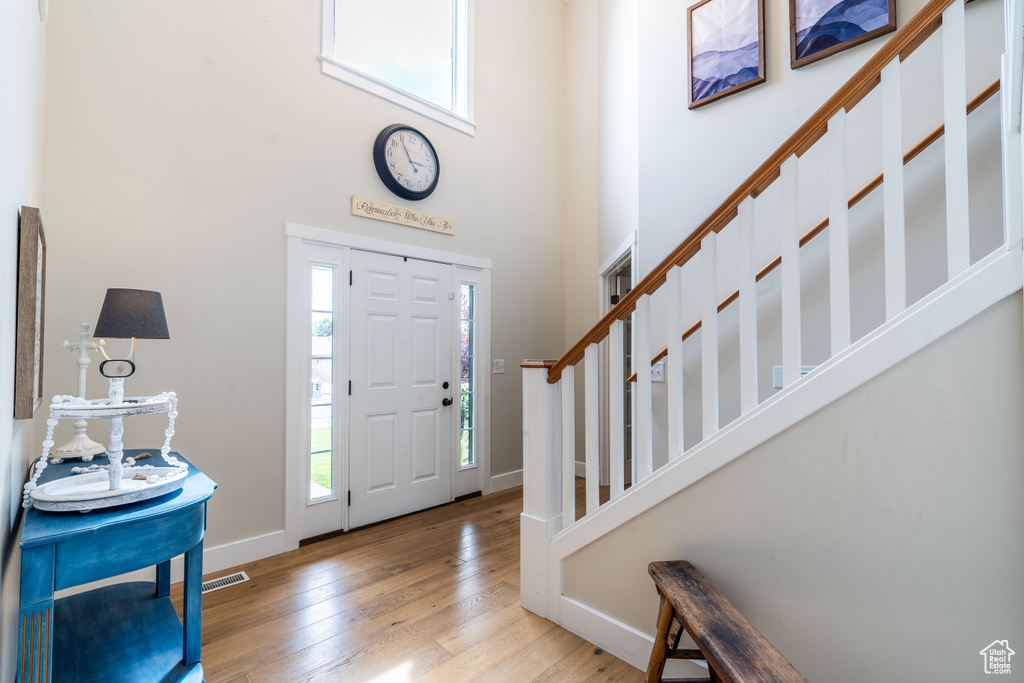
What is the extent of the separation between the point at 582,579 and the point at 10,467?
1.93 meters

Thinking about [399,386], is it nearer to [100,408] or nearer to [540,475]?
[540,475]

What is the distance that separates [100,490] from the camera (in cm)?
152

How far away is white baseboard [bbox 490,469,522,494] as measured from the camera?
412 cm

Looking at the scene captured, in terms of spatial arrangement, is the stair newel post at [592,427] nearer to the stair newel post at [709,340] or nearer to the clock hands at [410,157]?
the stair newel post at [709,340]

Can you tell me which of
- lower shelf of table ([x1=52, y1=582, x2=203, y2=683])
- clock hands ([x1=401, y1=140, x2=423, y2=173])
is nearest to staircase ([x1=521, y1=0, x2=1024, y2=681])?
lower shelf of table ([x1=52, y1=582, x2=203, y2=683])

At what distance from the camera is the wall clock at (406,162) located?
3.34 metres

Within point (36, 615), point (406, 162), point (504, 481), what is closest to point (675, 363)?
point (36, 615)

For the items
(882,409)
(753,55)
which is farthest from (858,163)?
(882,409)

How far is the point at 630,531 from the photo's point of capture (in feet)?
6.05

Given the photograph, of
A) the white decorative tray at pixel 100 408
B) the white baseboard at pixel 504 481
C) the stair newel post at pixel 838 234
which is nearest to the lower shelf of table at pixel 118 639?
the white decorative tray at pixel 100 408

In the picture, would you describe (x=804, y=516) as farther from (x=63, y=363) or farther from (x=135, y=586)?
(x=63, y=363)

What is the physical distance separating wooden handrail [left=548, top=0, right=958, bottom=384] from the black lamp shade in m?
1.74

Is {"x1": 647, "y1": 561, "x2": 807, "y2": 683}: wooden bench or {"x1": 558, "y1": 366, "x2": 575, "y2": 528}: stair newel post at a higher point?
{"x1": 558, "y1": 366, "x2": 575, "y2": 528}: stair newel post

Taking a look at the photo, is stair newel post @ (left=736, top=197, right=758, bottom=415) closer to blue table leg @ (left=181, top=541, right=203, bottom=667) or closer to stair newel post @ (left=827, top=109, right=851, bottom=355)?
stair newel post @ (left=827, top=109, right=851, bottom=355)
